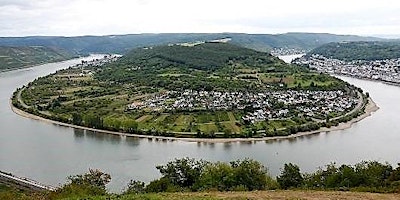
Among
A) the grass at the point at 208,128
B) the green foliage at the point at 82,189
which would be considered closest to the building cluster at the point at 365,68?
the grass at the point at 208,128

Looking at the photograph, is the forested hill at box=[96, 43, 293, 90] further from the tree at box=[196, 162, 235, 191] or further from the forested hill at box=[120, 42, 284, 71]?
the tree at box=[196, 162, 235, 191]

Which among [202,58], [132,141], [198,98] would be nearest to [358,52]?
[202,58]

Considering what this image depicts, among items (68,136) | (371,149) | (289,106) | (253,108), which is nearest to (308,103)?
(289,106)

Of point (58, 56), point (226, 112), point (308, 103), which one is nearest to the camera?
point (226, 112)

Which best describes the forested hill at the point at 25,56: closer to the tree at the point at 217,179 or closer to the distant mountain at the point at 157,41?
the distant mountain at the point at 157,41

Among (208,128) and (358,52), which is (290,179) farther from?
(358,52)

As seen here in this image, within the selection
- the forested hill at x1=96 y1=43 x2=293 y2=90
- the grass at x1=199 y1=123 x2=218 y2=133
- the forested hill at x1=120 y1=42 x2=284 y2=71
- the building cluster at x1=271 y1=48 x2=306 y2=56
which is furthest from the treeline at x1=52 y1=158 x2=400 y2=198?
the building cluster at x1=271 y1=48 x2=306 y2=56

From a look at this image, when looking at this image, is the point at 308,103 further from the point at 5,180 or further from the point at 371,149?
the point at 5,180
